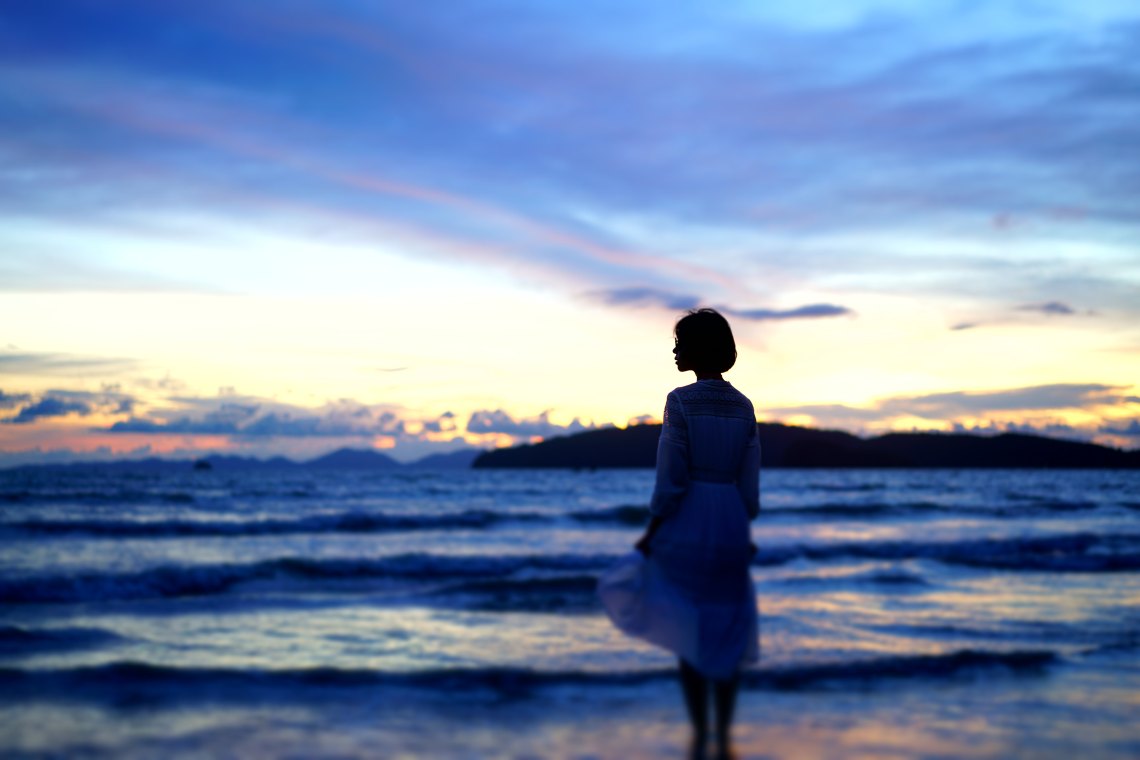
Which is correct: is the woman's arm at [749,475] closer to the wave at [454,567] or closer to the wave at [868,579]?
the wave at [454,567]

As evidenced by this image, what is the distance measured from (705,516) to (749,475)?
0.31 metres

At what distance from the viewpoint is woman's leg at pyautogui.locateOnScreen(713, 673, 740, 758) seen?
4.39 m

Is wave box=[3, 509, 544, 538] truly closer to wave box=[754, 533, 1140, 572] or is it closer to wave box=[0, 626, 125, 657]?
wave box=[754, 533, 1140, 572]

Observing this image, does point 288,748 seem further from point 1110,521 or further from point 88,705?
point 1110,521

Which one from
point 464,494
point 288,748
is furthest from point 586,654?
point 464,494

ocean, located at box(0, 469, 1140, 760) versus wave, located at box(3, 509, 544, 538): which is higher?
ocean, located at box(0, 469, 1140, 760)

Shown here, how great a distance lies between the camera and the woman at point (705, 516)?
4.22 meters

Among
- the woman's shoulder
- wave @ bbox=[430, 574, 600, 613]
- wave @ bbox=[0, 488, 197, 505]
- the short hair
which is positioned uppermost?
the short hair

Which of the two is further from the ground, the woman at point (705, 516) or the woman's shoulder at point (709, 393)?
the woman's shoulder at point (709, 393)

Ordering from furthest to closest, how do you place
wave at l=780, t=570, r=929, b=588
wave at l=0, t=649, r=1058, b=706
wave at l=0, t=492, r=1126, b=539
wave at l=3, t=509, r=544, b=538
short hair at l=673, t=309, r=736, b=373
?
wave at l=0, t=492, r=1126, b=539
wave at l=3, t=509, r=544, b=538
wave at l=780, t=570, r=929, b=588
wave at l=0, t=649, r=1058, b=706
short hair at l=673, t=309, r=736, b=373

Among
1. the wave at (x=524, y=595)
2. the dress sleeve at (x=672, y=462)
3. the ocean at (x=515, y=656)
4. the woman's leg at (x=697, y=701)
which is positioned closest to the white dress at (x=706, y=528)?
the dress sleeve at (x=672, y=462)

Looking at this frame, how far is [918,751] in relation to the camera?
484 centimetres

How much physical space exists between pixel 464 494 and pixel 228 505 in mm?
10596

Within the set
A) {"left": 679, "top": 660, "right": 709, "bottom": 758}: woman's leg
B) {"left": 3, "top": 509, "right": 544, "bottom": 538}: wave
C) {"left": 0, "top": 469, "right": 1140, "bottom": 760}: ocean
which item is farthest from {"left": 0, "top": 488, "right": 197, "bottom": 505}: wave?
{"left": 679, "top": 660, "right": 709, "bottom": 758}: woman's leg
